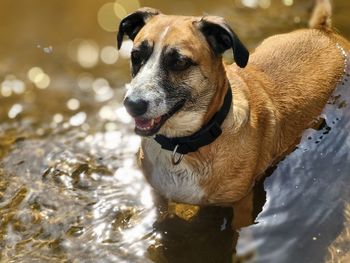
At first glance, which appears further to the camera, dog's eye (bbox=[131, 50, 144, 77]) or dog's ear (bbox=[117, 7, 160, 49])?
dog's ear (bbox=[117, 7, 160, 49])

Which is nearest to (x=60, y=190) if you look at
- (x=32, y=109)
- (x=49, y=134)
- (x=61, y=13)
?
(x=49, y=134)

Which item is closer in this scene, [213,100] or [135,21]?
[213,100]

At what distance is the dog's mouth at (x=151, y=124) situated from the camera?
402 cm

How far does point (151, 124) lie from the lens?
404cm

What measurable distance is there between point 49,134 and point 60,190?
96cm

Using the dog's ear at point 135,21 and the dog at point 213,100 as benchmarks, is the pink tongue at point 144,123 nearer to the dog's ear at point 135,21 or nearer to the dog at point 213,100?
the dog at point 213,100

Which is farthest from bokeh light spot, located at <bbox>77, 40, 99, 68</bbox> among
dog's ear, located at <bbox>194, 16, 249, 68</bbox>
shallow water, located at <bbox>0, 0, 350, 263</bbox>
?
dog's ear, located at <bbox>194, 16, 249, 68</bbox>

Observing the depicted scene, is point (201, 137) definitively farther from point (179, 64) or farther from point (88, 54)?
point (88, 54)

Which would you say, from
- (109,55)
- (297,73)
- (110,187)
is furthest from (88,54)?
(297,73)

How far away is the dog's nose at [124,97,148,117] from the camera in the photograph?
381 centimetres

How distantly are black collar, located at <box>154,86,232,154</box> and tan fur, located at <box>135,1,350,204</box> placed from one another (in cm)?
5

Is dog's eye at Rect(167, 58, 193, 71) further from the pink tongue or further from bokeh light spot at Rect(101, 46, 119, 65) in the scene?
bokeh light spot at Rect(101, 46, 119, 65)

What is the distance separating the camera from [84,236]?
494 cm

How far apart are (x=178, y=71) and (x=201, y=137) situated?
57 centimetres
